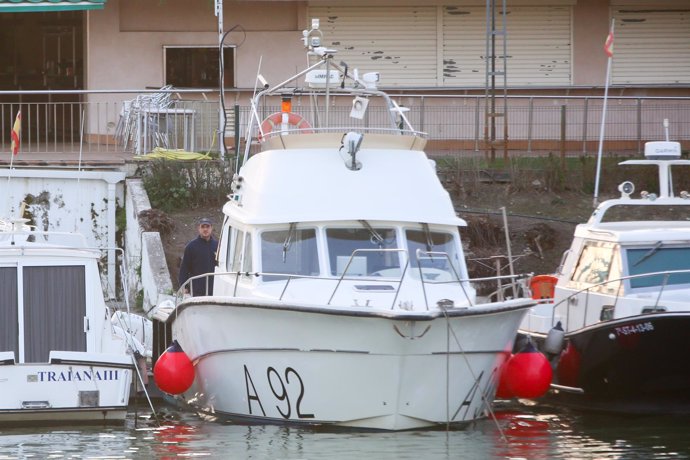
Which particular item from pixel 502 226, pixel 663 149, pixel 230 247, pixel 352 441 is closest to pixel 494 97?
pixel 502 226

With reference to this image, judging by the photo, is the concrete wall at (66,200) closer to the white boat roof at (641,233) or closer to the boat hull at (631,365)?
the white boat roof at (641,233)

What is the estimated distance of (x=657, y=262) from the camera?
1627 cm

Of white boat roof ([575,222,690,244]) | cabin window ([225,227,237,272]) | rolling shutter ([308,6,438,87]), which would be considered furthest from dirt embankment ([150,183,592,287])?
rolling shutter ([308,6,438,87])

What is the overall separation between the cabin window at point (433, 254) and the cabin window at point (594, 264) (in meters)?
2.19

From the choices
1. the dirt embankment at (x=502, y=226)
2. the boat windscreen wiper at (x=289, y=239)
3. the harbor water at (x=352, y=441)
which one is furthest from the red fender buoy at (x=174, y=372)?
the dirt embankment at (x=502, y=226)

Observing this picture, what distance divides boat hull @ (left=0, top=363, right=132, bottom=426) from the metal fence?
1096 centimetres

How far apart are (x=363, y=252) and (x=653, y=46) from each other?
16709 millimetres

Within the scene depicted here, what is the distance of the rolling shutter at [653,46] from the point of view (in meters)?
29.9

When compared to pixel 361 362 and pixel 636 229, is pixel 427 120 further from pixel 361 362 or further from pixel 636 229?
pixel 361 362

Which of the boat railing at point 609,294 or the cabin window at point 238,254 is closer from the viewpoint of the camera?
the boat railing at point 609,294

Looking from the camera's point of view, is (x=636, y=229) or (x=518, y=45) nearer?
(x=636, y=229)

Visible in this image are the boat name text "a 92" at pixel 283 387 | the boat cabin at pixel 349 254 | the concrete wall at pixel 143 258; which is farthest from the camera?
the concrete wall at pixel 143 258

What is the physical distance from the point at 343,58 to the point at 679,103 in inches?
268

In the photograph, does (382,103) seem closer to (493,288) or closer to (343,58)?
(343,58)
